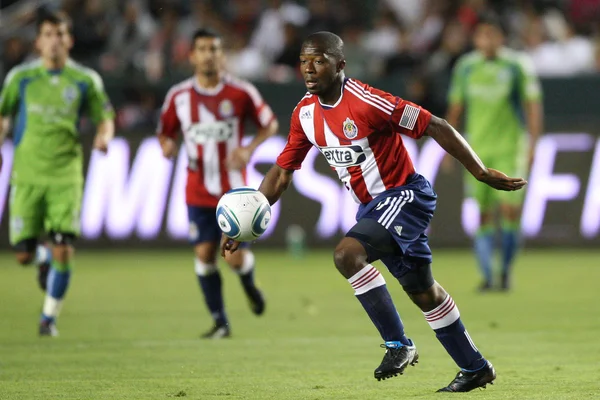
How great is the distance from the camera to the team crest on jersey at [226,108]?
10000 mm

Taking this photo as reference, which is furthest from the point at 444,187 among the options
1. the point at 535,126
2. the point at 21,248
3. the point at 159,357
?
the point at 159,357

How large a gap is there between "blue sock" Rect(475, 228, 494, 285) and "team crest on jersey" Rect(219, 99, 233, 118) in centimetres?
388

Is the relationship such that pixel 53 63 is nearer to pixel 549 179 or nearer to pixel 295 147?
pixel 295 147

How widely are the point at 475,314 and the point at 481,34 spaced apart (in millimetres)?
3493

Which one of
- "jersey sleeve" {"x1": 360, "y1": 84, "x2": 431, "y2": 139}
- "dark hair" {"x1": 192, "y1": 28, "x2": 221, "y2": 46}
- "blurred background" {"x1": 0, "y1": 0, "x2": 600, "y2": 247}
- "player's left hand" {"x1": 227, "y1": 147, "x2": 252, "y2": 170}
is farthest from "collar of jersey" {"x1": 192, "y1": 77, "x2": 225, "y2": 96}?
"blurred background" {"x1": 0, "y1": 0, "x2": 600, "y2": 247}

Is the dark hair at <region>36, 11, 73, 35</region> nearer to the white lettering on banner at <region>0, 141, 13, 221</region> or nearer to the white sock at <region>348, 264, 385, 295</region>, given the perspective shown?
the white sock at <region>348, 264, 385, 295</region>

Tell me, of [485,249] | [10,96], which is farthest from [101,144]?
[485,249]

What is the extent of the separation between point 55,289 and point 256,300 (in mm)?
1774

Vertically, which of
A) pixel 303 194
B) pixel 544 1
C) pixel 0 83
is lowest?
pixel 303 194

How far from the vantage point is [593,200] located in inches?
669

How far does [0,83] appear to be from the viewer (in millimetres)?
17656

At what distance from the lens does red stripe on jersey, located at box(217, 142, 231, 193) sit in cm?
993

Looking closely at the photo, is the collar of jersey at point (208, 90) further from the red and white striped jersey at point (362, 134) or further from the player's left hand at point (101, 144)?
the red and white striped jersey at point (362, 134)

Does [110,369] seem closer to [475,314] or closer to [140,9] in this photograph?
[475,314]
